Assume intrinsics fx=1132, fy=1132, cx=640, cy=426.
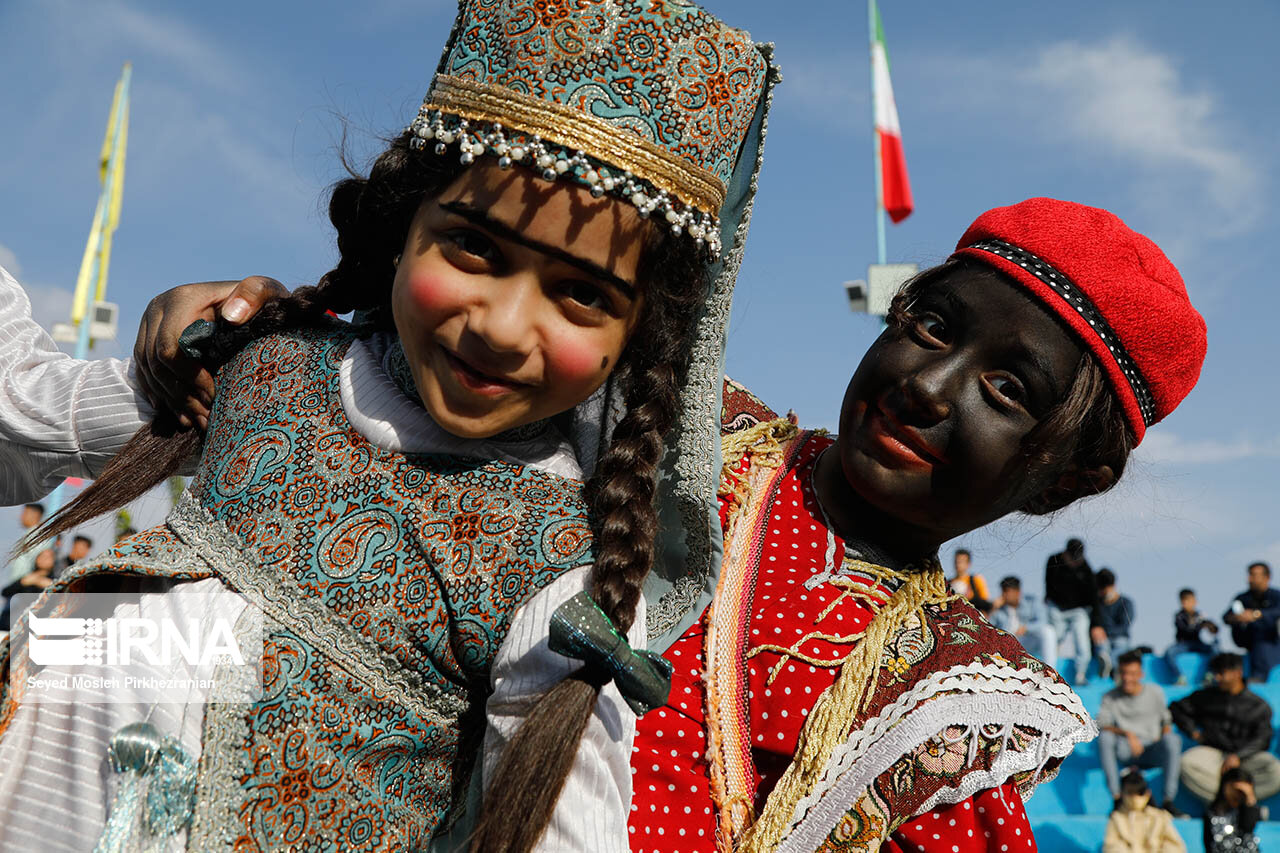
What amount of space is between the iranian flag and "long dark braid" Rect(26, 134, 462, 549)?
9.62 m

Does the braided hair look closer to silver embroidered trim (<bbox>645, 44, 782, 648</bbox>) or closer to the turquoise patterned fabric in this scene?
silver embroidered trim (<bbox>645, 44, 782, 648</bbox>)

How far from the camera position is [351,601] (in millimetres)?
1488

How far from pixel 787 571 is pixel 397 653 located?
2.52ft

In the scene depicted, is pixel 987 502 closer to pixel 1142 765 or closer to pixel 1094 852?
pixel 1094 852

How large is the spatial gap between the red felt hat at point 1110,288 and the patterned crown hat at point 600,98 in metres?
0.67

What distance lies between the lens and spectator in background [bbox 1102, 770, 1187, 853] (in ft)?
23.2

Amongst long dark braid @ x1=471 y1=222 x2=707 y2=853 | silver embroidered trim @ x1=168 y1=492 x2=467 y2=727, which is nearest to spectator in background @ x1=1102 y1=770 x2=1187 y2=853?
long dark braid @ x1=471 y1=222 x2=707 y2=853

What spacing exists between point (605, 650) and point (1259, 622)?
10033 millimetres

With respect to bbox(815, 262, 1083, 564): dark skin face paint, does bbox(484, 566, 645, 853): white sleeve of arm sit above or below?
below

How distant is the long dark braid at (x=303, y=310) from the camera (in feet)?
5.78

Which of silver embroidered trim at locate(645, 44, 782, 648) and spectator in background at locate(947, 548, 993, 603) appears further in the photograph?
spectator in background at locate(947, 548, 993, 603)

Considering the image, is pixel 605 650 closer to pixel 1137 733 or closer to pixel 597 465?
pixel 597 465

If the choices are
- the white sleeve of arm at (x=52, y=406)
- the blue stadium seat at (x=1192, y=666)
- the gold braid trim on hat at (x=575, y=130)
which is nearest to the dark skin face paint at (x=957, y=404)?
the gold braid trim on hat at (x=575, y=130)

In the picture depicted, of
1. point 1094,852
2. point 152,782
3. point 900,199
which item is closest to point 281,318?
point 152,782
